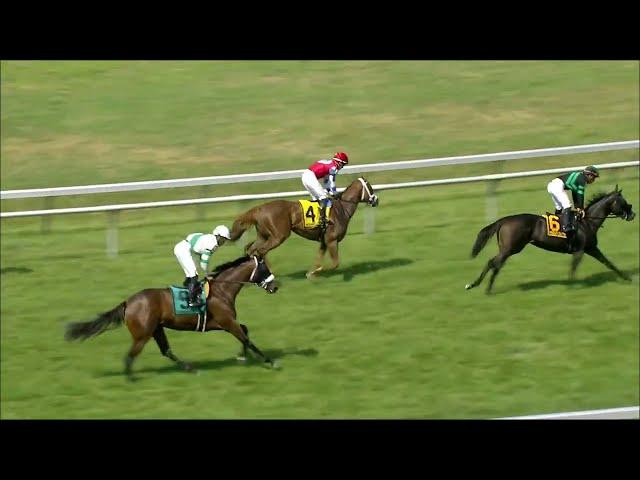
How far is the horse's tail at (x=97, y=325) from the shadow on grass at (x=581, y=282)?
4.14 meters

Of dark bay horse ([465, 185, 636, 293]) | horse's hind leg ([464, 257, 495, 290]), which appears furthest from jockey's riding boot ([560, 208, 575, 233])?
horse's hind leg ([464, 257, 495, 290])

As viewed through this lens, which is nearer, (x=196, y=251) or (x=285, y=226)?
(x=196, y=251)

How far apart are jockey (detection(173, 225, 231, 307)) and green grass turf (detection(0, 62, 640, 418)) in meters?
0.76

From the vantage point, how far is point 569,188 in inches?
494

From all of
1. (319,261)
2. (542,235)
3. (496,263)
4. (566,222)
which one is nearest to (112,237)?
(319,261)

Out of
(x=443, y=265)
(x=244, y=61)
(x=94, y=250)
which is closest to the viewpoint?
(x=443, y=265)

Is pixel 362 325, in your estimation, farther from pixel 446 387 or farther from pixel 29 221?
pixel 29 221

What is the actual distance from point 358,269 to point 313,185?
100 cm

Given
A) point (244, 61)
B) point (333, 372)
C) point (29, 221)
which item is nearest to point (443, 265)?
point (333, 372)

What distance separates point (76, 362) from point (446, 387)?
3.23m

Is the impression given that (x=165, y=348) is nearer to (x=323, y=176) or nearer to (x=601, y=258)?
(x=323, y=176)

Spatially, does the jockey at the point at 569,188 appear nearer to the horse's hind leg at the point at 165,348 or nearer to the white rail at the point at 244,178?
the white rail at the point at 244,178

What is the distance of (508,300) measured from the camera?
1218 cm

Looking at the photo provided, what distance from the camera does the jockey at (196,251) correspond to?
1040cm
